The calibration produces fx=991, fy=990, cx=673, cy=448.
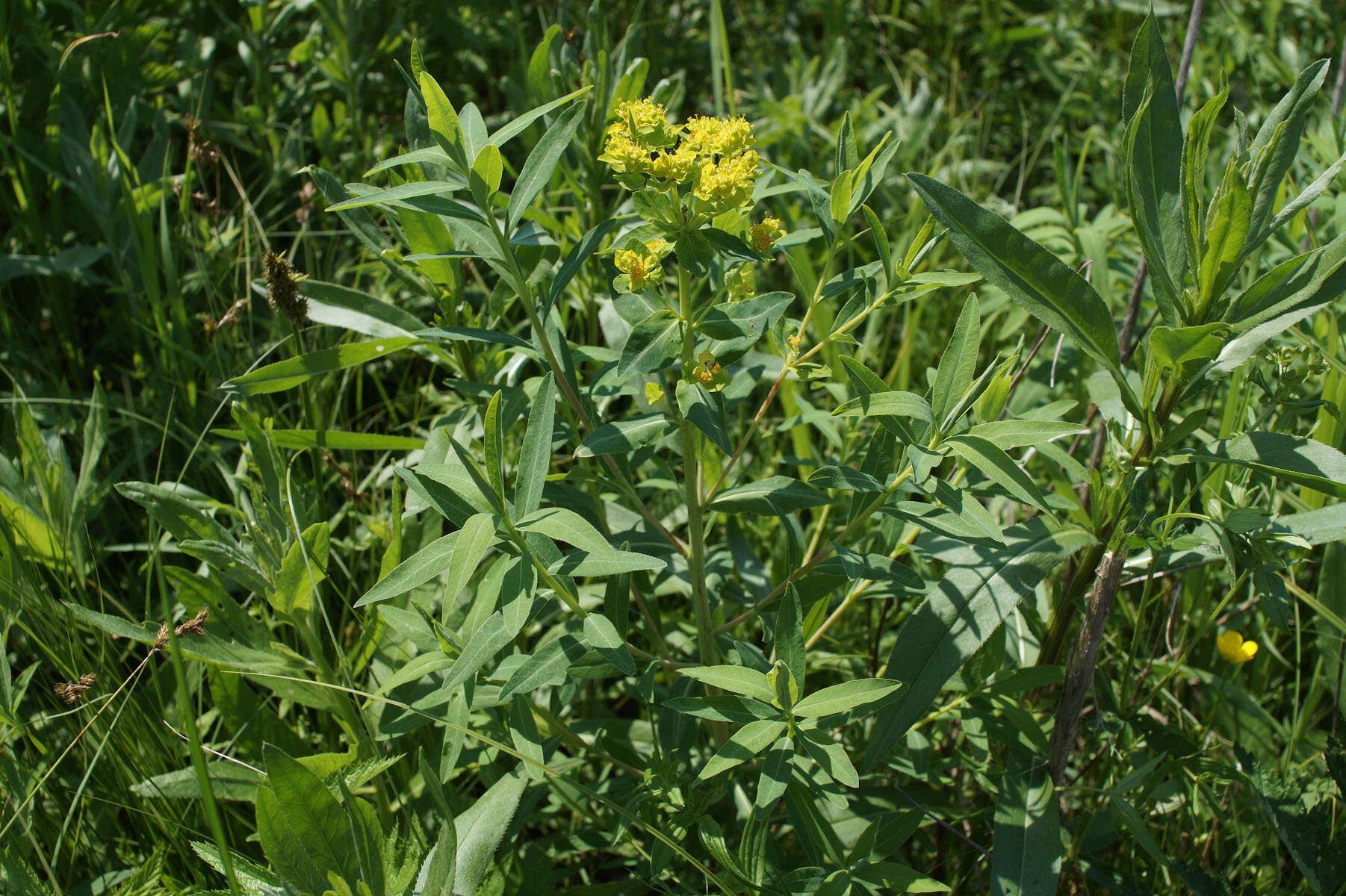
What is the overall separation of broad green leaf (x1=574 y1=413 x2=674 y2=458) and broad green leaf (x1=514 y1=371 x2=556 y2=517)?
5cm

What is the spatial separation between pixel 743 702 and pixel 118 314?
220 centimetres

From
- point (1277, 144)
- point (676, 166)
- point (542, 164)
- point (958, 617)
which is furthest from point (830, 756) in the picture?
point (1277, 144)

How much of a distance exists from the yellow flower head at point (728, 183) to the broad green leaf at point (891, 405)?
0.33 metres

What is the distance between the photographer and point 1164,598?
2.23 metres

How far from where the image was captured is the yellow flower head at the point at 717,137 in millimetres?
1323

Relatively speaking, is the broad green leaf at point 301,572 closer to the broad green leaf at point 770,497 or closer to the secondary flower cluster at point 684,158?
the broad green leaf at point 770,497

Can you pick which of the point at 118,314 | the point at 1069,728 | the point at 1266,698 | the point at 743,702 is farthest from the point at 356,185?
the point at 1266,698

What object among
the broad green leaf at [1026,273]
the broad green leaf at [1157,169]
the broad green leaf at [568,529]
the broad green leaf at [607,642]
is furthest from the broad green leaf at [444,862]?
the broad green leaf at [1157,169]

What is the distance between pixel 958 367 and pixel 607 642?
679 mm

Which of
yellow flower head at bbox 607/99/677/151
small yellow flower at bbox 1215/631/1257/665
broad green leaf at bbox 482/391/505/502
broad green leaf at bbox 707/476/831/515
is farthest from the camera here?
small yellow flower at bbox 1215/631/1257/665

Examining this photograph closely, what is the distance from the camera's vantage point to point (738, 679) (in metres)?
1.48

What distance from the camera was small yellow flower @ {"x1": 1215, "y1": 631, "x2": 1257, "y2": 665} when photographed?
6.16 ft

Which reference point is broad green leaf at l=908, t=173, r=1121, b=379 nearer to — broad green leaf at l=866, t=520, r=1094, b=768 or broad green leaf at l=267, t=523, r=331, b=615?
broad green leaf at l=866, t=520, r=1094, b=768

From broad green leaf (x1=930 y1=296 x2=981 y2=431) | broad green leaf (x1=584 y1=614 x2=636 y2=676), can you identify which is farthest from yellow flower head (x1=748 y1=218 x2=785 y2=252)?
broad green leaf (x1=584 y1=614 x2=636 y2=676)
